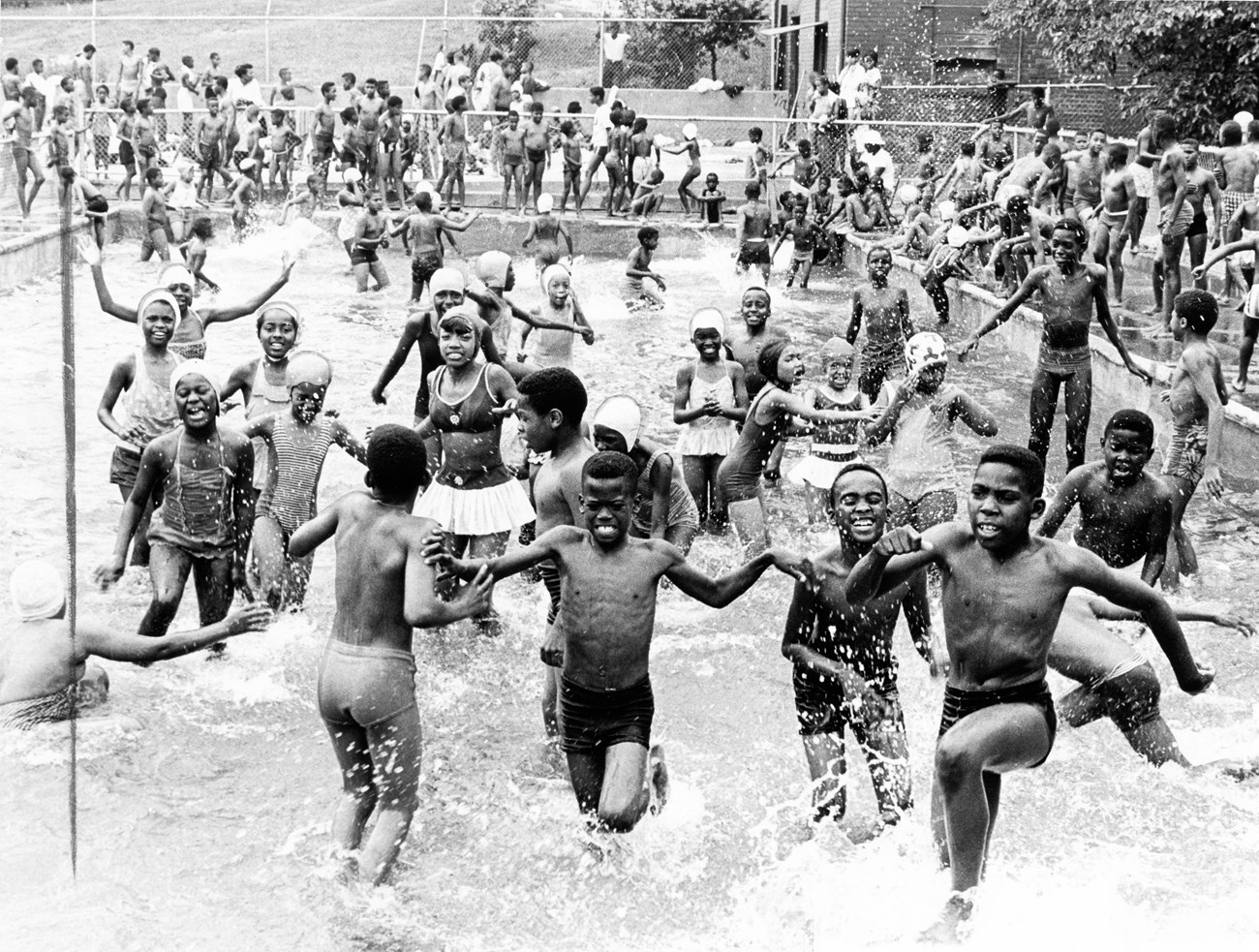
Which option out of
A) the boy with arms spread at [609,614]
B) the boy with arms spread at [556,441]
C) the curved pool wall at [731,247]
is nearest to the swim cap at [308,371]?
the boy with arms spread at [556,441]

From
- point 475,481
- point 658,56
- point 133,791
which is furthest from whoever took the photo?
point 658,56

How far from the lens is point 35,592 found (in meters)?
6.11

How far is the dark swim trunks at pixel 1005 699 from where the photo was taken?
4.94 metres

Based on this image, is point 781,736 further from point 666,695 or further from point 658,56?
point 658,56

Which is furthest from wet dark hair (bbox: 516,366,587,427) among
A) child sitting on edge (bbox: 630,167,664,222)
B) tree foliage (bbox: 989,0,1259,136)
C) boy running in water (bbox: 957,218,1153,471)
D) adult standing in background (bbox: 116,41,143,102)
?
adult standing in background (bbox: 116,41,143,102)

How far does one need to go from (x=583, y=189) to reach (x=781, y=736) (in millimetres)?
17797

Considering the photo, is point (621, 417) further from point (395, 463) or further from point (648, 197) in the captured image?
point (648, 197)

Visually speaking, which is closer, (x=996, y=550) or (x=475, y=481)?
(x=996, y=550)

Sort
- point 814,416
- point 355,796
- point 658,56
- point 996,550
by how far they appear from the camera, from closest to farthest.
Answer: point 996,550, point 355,796, point 814,416, point 658,56

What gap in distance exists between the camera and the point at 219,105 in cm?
2408

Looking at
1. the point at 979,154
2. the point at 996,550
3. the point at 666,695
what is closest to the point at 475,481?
the point at 666,695

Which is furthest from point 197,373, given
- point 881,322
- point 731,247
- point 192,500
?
point 731,247

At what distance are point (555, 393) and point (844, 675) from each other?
1.61 m

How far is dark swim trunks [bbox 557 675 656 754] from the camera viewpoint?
538 centimetres
